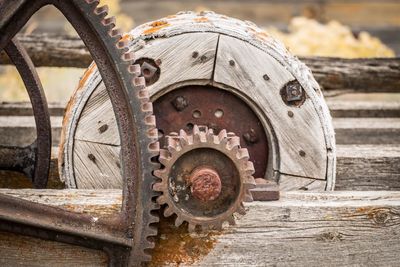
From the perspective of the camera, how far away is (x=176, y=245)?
2111 mm

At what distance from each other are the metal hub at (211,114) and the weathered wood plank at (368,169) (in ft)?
1.54

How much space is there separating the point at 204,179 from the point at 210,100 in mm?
487

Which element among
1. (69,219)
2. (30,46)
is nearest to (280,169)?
(69,219)

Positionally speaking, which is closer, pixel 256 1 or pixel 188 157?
pixel 188 157

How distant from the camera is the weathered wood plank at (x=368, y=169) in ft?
9.14

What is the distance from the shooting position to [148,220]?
2014 mm

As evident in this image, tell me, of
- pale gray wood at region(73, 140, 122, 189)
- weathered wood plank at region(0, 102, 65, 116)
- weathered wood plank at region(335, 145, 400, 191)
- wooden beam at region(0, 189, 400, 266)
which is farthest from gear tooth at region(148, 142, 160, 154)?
weathered wood plank at region(0, 102, 65, 116)

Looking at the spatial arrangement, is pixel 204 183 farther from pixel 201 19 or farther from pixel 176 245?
pixel 201 19

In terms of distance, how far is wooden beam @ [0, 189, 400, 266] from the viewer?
6.86 ft

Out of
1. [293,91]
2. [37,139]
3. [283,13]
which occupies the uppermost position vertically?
[283,13]

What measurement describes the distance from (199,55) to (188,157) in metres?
0.51

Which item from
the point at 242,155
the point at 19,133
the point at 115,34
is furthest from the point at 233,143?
the point at 19,133

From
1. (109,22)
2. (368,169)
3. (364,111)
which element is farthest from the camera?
(364,111)

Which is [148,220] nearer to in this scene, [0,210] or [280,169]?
[0,210]
